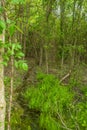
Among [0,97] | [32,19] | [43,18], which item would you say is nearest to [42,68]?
[43,18]

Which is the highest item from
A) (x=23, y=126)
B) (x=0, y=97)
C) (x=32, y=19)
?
(x=32, y=19)

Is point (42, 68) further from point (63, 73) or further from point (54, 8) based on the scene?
point (54, 8)

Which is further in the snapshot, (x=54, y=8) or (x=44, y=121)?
(x=54, y=8)

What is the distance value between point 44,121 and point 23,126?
1.38 ft

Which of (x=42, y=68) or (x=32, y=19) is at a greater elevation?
(x=32, y=19)

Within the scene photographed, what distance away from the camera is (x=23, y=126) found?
4.90 metres

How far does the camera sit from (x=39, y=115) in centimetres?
534

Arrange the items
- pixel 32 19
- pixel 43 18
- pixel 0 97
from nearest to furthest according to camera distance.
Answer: pixel 0 97 → pixel 32 19 → pixel 43 18

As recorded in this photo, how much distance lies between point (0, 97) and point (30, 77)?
469cm

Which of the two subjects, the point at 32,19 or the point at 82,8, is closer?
the point at 32,19

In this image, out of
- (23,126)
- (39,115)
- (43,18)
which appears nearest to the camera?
(23,126)

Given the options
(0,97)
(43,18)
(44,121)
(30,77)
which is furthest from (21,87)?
(0,97)

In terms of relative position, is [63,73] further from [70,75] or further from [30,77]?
[30,77]

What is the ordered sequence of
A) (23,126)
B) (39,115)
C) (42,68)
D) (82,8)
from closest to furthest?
(23,126)
(39,115)
(82,8)
(42,68)
